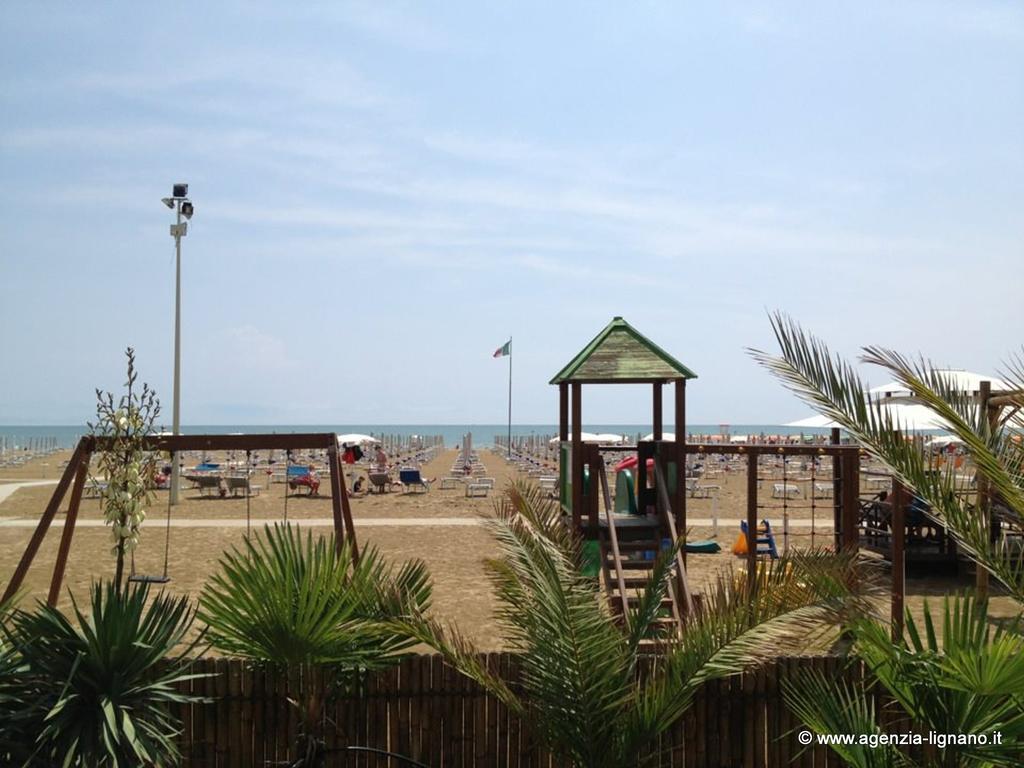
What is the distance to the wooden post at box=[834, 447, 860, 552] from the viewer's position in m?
9.14

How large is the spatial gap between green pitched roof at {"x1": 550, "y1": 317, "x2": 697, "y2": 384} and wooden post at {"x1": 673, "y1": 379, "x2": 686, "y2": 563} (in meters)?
0.32

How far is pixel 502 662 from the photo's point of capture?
5.39 meters

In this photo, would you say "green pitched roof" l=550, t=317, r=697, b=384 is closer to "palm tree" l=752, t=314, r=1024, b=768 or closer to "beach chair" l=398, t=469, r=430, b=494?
"palm tree" l=752, t=314, r=1024, b=768

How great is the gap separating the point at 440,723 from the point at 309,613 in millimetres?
1576

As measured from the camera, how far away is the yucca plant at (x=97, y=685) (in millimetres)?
4082

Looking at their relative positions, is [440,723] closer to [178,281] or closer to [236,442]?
[236,442]

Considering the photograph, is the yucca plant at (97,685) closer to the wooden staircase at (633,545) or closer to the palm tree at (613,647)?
the palm tree at (613,647)

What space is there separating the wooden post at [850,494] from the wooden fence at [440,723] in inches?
156

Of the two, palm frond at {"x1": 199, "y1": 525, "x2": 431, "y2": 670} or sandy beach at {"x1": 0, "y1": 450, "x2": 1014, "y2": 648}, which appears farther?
sandy beach at {"x1": 0, "y1": 450, "x2": 1014, "y2": 648}

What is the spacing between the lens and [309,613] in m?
4.46

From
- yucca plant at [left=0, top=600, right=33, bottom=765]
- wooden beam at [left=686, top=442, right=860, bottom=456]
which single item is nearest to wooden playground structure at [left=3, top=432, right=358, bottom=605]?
yucca plant at [left=0, top=600, right=33, bottom=765]

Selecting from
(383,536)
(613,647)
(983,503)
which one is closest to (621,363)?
(983,503)

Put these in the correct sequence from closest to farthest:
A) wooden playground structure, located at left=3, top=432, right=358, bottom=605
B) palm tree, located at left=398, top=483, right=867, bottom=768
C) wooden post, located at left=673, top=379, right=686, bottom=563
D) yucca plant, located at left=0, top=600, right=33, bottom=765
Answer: yucca plant, located at left=0, top=600, right=33, bottom=765
palm tree, located at left=398, top=483, right=867, bottom=768
wooden playground structure, located at left=3, top=432, right=358, bottom=605
wooden post, located at left=673, top=379, right=686, bottom=563

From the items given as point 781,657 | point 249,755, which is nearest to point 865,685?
point 781,657
